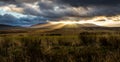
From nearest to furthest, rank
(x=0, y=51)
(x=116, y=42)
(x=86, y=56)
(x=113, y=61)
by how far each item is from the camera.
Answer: (x=113, y=61) → (x=86, y=56) → (x=0, y=51) → (x=116, y=42)

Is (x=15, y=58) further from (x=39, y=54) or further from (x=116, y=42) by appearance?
(x=116, y=42)

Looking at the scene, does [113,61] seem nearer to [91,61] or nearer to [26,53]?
[91,61]

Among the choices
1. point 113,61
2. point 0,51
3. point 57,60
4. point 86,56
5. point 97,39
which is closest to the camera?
point 113,61

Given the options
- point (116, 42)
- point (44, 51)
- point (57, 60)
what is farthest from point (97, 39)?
point (57, 60)

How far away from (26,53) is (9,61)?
7.19 feet

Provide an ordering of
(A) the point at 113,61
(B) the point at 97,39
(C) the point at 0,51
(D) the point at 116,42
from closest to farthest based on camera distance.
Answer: (A) the point at 113,61, (C) the point at 0,51, (D) the point at 116,42, (B) the point at 97,39

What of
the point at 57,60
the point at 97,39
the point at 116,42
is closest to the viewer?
the point at 57,60

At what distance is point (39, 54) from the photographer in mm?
14797

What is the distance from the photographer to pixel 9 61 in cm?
1279

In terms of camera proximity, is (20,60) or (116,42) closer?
(20,60)

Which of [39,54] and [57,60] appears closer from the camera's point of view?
[57,60]

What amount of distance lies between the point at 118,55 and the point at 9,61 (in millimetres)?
4788

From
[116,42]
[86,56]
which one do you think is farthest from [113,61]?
[116,42]

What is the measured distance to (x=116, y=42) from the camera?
22.1 m
